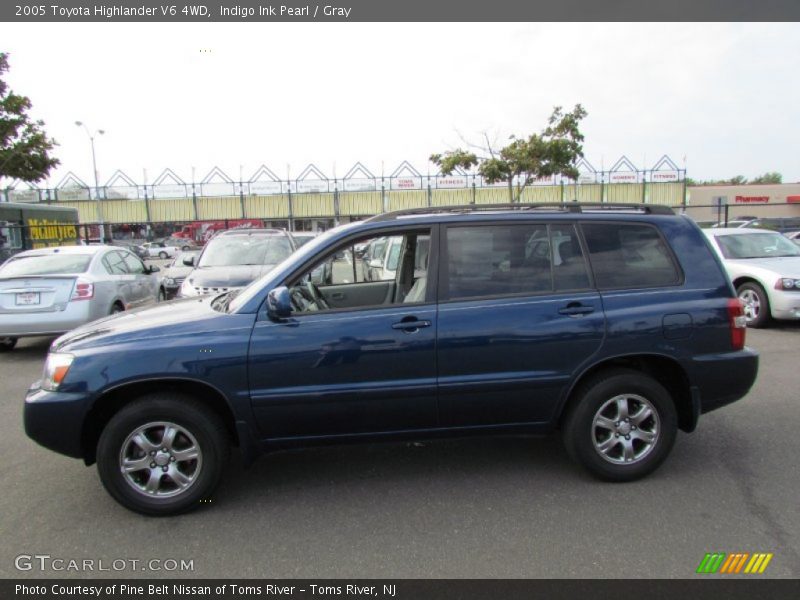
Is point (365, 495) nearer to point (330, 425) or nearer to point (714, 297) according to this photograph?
point (330, 425)

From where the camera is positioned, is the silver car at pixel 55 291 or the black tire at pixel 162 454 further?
the silver car at pixel 55 291

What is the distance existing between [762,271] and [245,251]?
28.0 feet

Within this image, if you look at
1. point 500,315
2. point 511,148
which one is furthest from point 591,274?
point 511,148

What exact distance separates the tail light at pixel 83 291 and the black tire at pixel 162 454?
4969mm

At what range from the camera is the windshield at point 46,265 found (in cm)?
753

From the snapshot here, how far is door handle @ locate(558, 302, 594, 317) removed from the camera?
3.41 m

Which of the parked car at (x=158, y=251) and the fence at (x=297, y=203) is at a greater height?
the fence at (x=297, y=203)

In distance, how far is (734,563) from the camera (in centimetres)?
270

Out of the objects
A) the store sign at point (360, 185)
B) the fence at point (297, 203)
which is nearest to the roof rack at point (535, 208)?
the fence at point (297, 203)

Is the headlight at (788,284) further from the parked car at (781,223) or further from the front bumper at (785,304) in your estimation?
the parked car at (781,223)

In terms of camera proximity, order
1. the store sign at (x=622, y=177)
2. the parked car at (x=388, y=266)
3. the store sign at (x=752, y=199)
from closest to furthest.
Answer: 1. the parked car at (x=388, y=266)
2. the store sign at (x=622, y=177)
3. the store sign at (x=752, y=199)

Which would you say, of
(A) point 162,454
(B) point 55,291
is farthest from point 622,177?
(A) point 162,454

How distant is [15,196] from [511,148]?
40027 millimetres
